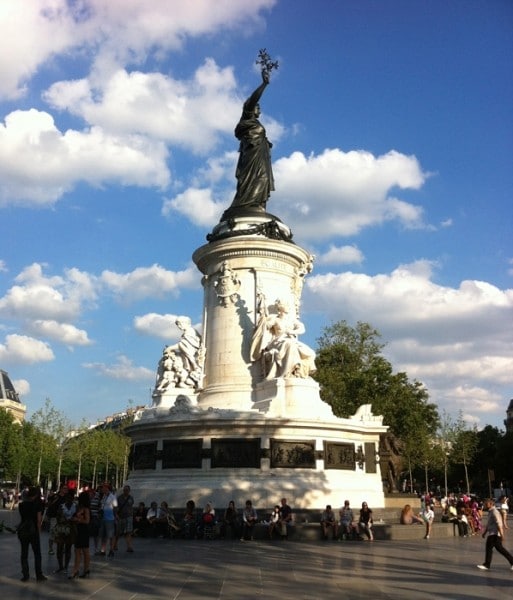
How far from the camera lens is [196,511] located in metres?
20.6

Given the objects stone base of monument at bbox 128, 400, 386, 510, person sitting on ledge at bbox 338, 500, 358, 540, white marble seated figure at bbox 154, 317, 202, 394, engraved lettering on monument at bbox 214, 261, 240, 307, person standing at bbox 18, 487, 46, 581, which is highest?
engraved lettering on monument at bbox 214, 261, 240, 307

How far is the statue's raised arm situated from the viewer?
29.5 m

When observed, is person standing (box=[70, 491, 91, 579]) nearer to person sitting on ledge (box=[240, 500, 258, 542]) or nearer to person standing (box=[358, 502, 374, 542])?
person sitting on ledge (box=[240, 500, 258, 542])

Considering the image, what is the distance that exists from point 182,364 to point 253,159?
10.4m

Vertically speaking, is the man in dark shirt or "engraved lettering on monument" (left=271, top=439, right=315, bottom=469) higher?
"engraved lettering on monument" (left=271, top=439, right=315, bottom=469)

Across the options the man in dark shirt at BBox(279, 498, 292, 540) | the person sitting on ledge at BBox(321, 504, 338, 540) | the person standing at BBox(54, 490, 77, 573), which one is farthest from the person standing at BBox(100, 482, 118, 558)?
the person sitting on ledge at BBox(321, 504, 338, 540)

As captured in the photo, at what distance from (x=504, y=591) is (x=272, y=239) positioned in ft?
59.5

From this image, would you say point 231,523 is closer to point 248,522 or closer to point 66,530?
point 248,522

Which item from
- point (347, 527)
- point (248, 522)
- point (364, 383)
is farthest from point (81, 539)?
point (364, 383)

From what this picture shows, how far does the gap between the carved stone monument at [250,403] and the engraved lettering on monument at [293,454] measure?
4 cm

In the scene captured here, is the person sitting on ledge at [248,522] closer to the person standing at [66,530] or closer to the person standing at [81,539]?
the person standing at [66,530]

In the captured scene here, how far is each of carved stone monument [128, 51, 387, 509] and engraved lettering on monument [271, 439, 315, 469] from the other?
0.04m

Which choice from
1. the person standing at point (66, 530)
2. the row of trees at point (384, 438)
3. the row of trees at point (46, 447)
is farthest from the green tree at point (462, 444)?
the person standing at point (66, 530)

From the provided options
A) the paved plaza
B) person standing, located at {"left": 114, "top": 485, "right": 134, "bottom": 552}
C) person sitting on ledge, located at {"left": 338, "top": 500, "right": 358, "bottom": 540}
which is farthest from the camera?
person sitting on ledge, located at {"left": 338, "top": 500, "right": 358, "bottom": 540}
